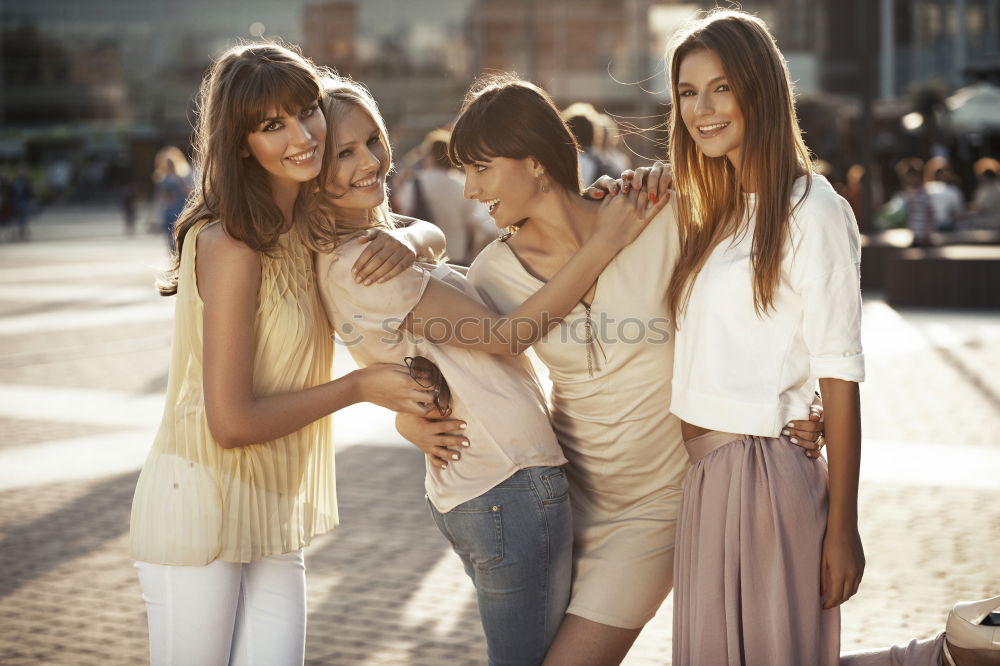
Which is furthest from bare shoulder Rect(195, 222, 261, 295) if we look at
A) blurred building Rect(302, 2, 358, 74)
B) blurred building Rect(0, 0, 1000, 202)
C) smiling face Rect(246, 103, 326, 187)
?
blurred building Rect(302, 2, 358, 74)

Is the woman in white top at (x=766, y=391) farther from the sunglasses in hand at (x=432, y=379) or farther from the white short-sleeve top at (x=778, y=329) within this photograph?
the sunglasses in hand at (x=432, y=379)

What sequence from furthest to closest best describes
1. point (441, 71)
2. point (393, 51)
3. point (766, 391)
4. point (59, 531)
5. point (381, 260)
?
1. point (441, 71)
2. point (393, 51)
3. point (59, 531)
4. point (381, 260)
5. point (766, 391)

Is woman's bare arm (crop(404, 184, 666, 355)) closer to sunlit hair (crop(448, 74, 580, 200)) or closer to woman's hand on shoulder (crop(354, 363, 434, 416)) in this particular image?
woman's hand on shoulder (crop(354, 363, 434, 416))

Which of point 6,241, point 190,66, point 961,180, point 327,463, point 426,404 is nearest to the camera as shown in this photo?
point 426,404

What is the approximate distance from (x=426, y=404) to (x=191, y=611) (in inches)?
29.8

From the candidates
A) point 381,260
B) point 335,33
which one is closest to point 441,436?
point 381,260

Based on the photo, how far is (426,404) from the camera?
2.84 meters

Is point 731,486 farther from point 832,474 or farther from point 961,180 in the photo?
point 961,180

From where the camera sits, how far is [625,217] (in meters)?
3.04

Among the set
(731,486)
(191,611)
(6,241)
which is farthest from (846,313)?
(6,241)

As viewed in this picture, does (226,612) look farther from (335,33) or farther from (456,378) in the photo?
(335,33)

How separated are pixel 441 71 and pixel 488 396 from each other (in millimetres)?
53356

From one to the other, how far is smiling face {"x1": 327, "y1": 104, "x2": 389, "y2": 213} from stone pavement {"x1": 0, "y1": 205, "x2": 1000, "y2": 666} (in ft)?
7.00

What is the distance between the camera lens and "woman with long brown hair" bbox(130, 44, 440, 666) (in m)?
2.66
